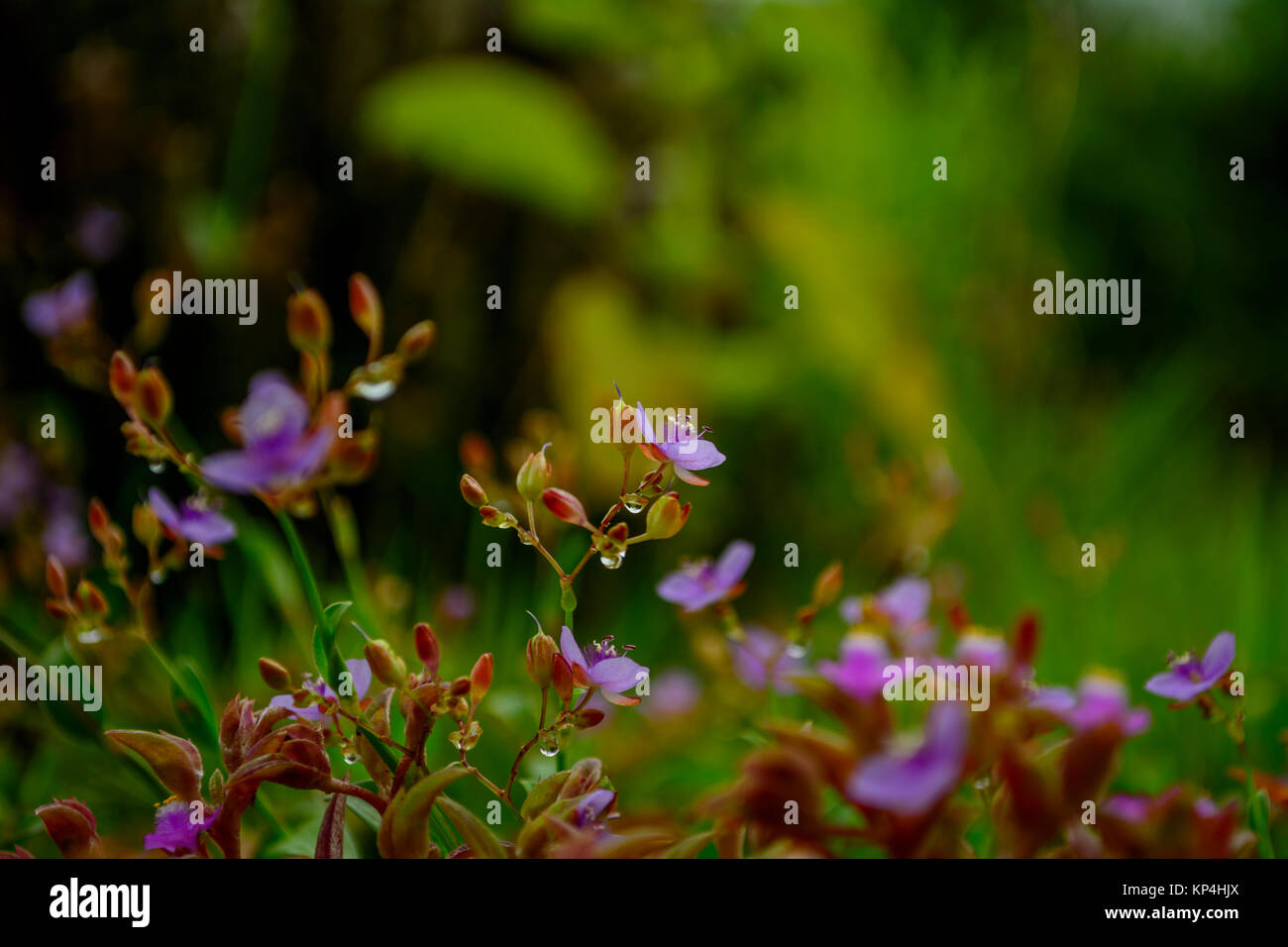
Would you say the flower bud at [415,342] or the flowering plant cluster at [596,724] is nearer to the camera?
the flowering plant cluster at [596,724]

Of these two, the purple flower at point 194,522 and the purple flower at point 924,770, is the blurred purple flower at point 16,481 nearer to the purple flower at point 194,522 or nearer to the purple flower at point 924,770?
the purple flower at point 194,522

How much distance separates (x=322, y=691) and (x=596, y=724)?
120mm

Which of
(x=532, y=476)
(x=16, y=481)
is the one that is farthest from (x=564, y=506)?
(x=16, y=481)

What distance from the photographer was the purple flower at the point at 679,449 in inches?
17.3

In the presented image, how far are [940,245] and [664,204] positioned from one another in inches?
22.9

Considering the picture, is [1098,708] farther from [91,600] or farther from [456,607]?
[456,607]

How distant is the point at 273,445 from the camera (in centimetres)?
38

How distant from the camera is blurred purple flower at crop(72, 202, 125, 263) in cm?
145

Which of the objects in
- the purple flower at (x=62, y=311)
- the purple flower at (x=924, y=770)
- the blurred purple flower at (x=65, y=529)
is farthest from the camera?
the blurred purple flower at (x=65, y=529)

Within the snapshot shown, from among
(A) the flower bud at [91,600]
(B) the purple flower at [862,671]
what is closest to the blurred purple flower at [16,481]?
(A) the flower bud at [91,600]

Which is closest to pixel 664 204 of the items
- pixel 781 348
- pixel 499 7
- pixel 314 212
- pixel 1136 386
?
pixel 781 348

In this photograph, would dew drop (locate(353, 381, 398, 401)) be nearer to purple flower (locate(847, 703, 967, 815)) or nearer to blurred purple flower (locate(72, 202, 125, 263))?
purple flower (locate(847, 703, 967, 815))

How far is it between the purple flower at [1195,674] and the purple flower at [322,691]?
0.36m

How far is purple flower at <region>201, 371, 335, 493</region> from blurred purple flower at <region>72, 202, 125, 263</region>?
4.15ft
